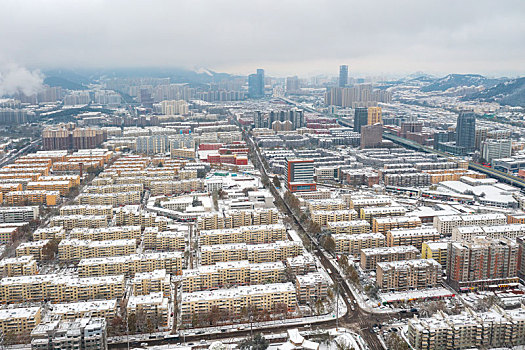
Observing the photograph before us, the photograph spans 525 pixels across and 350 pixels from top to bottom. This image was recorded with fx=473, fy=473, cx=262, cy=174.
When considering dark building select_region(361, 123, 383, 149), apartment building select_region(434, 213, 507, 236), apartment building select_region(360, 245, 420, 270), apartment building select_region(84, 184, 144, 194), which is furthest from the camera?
dark building select_region(361, 123, 383, 149)

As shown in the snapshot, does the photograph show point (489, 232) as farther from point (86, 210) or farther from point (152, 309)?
point (86, 210)

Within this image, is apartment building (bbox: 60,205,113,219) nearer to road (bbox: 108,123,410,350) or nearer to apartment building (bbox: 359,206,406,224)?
road (bbox: 108,123,410,350)

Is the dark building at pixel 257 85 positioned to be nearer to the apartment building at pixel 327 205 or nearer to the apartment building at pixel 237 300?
the apartment building at pixel 327 205

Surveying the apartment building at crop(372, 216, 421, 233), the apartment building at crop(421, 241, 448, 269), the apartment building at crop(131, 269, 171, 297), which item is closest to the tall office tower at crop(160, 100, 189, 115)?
the apartment building at crop(372, 216, 421, 233)

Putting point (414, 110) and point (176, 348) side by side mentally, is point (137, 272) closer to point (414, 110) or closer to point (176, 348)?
point (176, 348)

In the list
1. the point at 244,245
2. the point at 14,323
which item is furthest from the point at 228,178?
the point at 14,323
